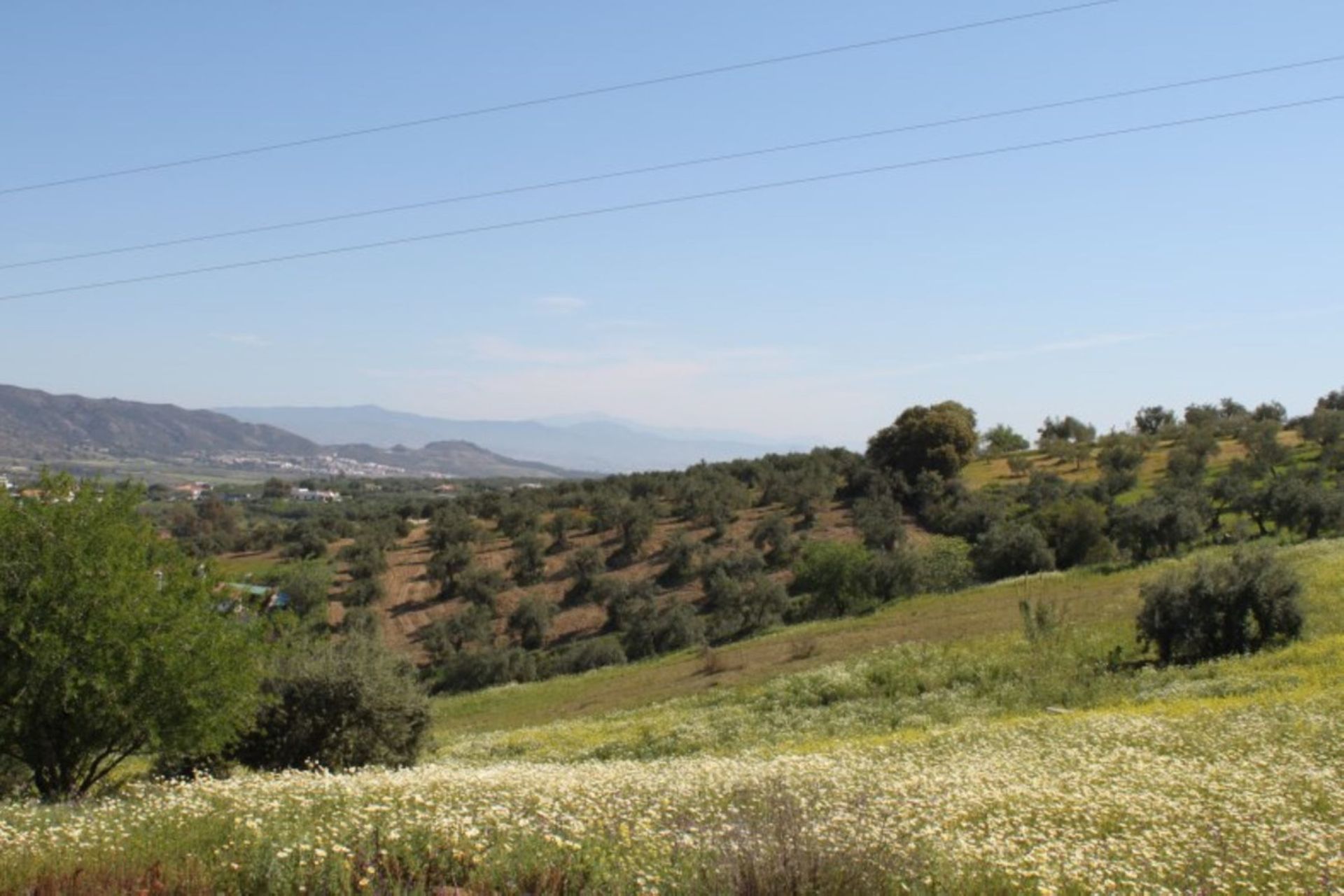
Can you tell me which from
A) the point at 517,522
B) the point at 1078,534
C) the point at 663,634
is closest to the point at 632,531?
the point at 517,522

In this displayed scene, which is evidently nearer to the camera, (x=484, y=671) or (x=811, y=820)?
(x=811, y=820)

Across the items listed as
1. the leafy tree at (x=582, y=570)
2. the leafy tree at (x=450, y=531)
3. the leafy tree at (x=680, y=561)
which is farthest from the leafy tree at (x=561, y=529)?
the leafy tree at (x=680, y=561)

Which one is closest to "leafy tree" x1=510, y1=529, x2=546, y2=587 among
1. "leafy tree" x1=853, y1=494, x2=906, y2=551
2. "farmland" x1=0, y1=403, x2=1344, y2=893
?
"farmland" x1=0, y1=403, x2=1344, y2=893

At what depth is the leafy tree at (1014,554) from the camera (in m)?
63.0

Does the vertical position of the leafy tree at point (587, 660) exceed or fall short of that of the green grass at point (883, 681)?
it falls short

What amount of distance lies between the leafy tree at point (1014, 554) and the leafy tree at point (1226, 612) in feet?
95.0

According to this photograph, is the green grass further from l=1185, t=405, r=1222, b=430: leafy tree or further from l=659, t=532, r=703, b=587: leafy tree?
l=1185, t=405, r=1222, b=430: leafy tree

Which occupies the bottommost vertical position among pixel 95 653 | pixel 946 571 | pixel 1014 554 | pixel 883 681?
pixel 883 681

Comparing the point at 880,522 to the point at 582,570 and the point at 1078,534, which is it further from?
the point at 582,570

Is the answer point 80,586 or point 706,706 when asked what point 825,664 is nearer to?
point 706,706

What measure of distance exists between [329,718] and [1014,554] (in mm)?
49196

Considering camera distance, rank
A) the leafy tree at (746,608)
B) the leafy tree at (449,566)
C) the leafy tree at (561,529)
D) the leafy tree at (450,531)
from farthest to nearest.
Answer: the leafy tree at (561,529)
the leafy tree at (450,531)
the leafy tree at (449,566)
the leafy tree at (746,608)

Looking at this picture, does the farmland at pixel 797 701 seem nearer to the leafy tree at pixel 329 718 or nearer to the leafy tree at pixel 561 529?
the leafy tree at pixel 329 718

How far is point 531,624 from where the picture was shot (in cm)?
6750
